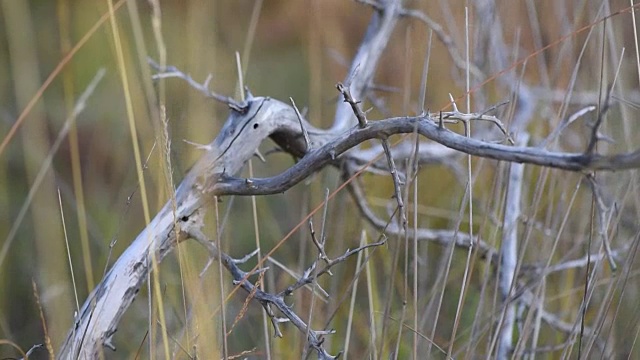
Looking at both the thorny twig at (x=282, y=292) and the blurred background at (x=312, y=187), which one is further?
the blurred background at (x=312, y=187)

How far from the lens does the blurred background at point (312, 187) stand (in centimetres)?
110

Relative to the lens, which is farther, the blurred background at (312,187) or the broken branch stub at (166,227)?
the blurred background at (312,187)

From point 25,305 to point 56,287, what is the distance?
0.36 m

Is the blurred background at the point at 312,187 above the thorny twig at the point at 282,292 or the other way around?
above

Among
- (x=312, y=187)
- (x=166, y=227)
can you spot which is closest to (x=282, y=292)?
(x=166, y=227)

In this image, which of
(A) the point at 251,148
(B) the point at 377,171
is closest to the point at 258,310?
(B) the point at 377,171

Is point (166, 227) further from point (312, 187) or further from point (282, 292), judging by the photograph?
point (312, 187)

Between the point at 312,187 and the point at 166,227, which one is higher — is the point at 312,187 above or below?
above

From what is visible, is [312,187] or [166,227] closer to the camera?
[166,227]

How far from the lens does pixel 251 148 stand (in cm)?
100

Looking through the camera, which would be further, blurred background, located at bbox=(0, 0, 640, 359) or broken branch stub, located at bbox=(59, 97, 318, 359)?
blurred background, located at bbox=(0, 0, 640, 359)

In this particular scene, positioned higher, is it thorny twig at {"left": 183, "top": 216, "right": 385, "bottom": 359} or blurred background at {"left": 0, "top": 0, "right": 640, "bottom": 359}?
blurred background at {"left": 0, "top": 0, "right": 640, "bottom": 359}

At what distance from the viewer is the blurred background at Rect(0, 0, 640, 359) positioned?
110cm

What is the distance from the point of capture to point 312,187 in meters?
1.72
